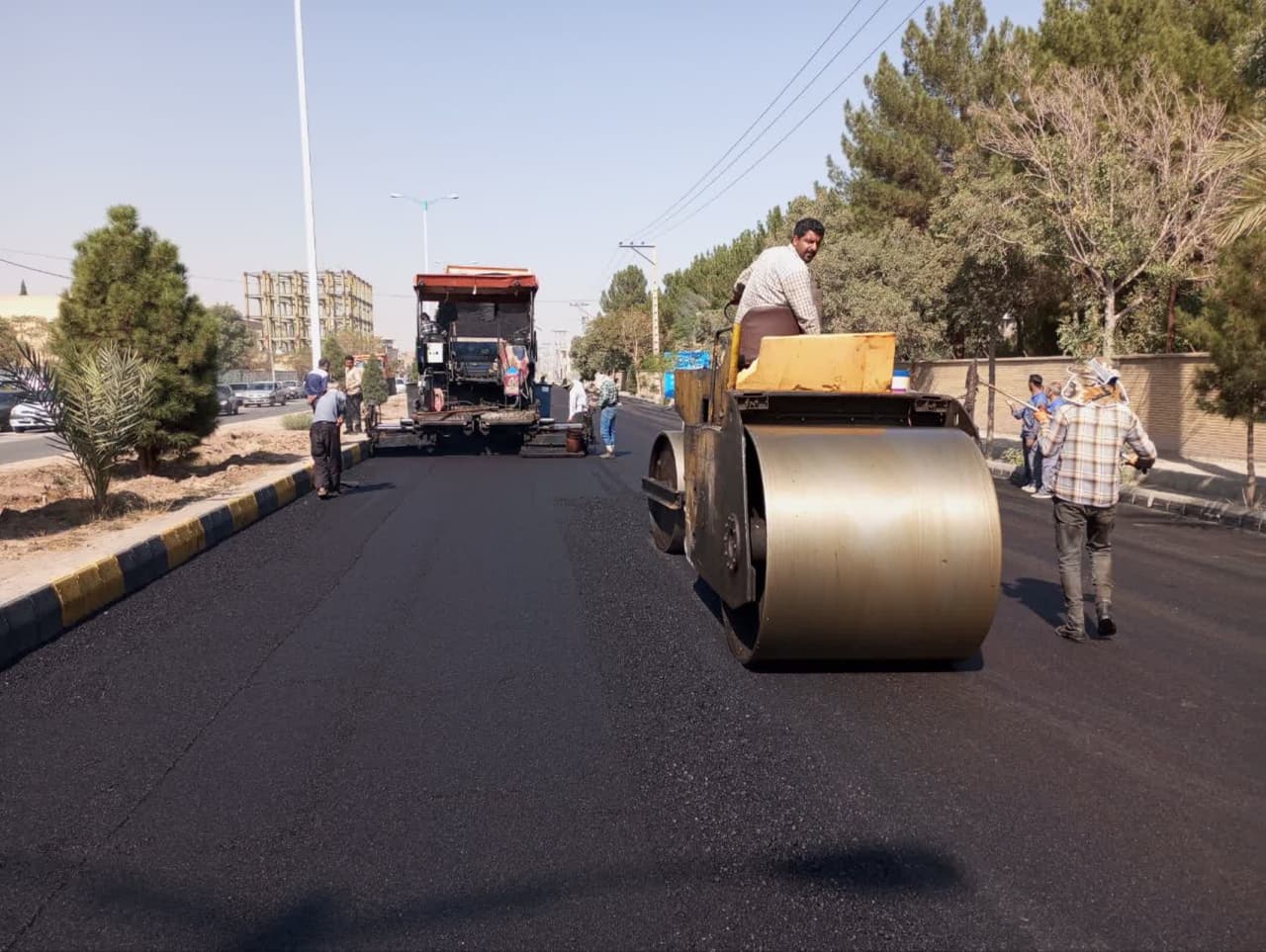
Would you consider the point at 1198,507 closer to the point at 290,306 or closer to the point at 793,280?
the point at 793,280

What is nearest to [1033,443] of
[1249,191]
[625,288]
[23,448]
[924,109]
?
[1249,191]

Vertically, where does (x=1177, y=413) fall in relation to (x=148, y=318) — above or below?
below

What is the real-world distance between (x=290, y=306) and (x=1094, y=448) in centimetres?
11785

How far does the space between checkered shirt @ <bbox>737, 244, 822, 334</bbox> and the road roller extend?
1.63 ft

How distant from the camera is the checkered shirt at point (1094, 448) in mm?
5836

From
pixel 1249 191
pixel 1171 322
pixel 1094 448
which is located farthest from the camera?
pixel 1171 322

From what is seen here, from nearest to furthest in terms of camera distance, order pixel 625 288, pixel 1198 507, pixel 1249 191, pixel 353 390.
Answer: pixel 1249 191
pixel 1198 507
pixel 353 390
pixel 625 288

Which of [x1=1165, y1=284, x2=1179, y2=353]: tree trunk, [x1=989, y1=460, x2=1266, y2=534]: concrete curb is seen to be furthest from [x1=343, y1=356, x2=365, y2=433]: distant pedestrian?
[x1=1165, y1=284, x2=1179, y2=353]: tree trunk

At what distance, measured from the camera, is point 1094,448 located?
230 inches

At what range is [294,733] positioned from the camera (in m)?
4.33

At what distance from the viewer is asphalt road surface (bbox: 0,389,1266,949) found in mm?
2904

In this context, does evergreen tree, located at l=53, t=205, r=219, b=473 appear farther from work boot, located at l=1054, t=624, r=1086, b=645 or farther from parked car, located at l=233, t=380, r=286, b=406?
parked car, located at l=233, t=380, r=286, b=406

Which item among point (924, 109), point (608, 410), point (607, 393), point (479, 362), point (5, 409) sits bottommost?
point (5, 409)

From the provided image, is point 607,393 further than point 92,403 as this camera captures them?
Yes
